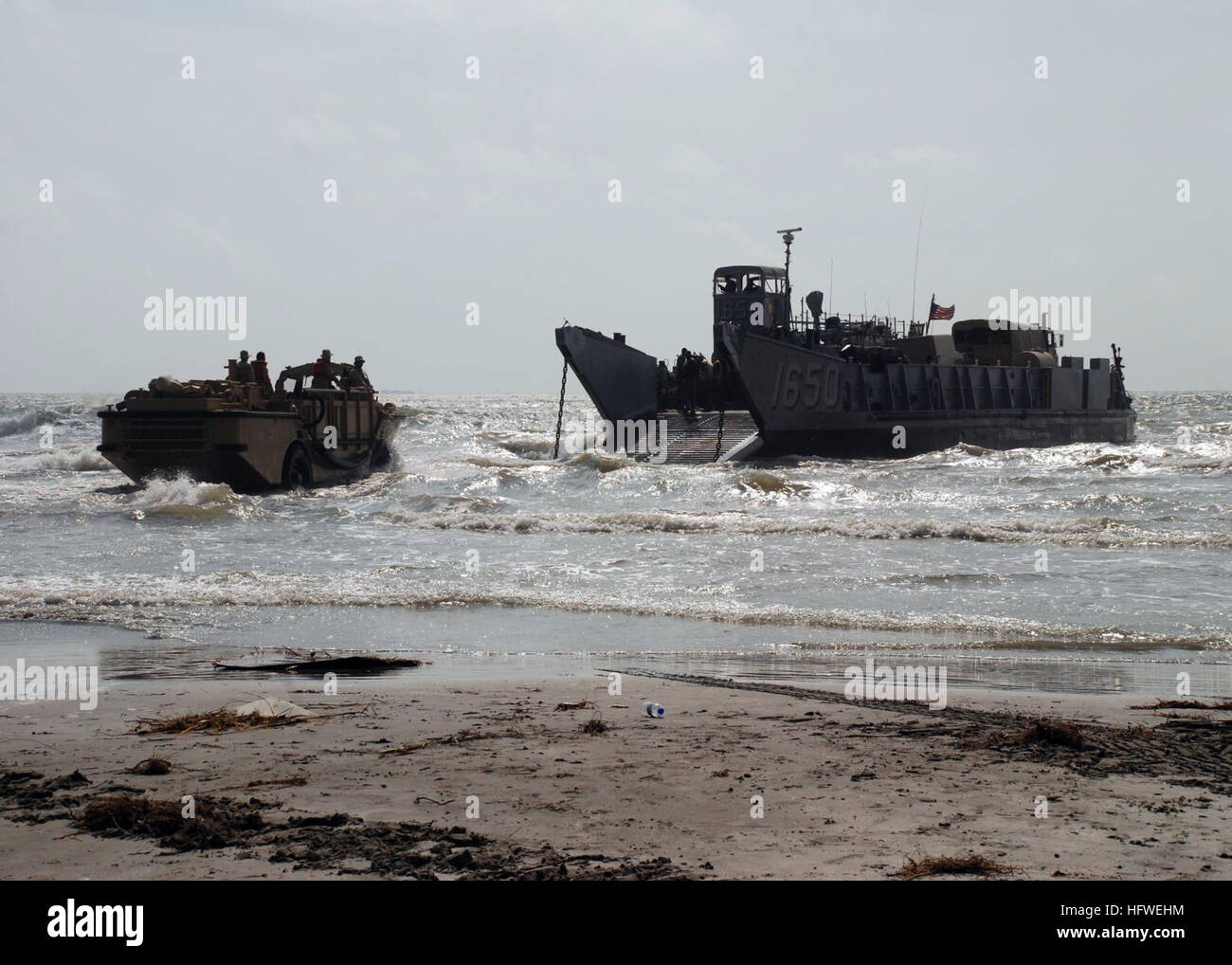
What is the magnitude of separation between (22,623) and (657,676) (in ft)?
18.6

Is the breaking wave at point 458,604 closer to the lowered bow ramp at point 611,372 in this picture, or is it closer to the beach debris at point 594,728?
the beach debris at point 594,728

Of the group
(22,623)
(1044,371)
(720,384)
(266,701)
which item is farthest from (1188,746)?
(1044,371)

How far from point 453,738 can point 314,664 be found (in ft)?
8.50

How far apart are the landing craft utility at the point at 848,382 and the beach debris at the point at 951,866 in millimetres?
23632

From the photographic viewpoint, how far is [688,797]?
16.1 feet

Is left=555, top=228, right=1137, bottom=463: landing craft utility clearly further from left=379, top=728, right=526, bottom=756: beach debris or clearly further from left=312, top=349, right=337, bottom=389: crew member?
left=379, top=728, right=526, bottom=756: beach debris

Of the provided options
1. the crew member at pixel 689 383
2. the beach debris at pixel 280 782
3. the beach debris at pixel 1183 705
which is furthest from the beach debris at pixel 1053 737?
the crew member at pixel 689 383

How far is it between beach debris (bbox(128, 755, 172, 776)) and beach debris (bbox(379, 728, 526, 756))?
92cm

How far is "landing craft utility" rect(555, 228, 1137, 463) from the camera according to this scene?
29.2 metres

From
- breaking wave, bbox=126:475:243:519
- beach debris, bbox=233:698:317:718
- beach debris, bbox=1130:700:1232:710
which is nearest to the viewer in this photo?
beach debris, bbox=233:698:317:718

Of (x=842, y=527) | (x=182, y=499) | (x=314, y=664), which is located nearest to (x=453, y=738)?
(x=314, y=664)

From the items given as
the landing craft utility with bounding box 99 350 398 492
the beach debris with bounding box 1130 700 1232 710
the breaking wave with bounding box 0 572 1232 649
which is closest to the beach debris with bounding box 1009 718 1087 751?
the beach debris with bounding box 1130 700 1232 710

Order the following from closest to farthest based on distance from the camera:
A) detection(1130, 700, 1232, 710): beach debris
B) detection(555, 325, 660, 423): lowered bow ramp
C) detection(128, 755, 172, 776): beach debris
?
detection(128, 755, 172, 776): beach debris, detection(1130, 700, 1232, 710): beach debris, detection(555, 325, 660, 423): lowered bow ramp
